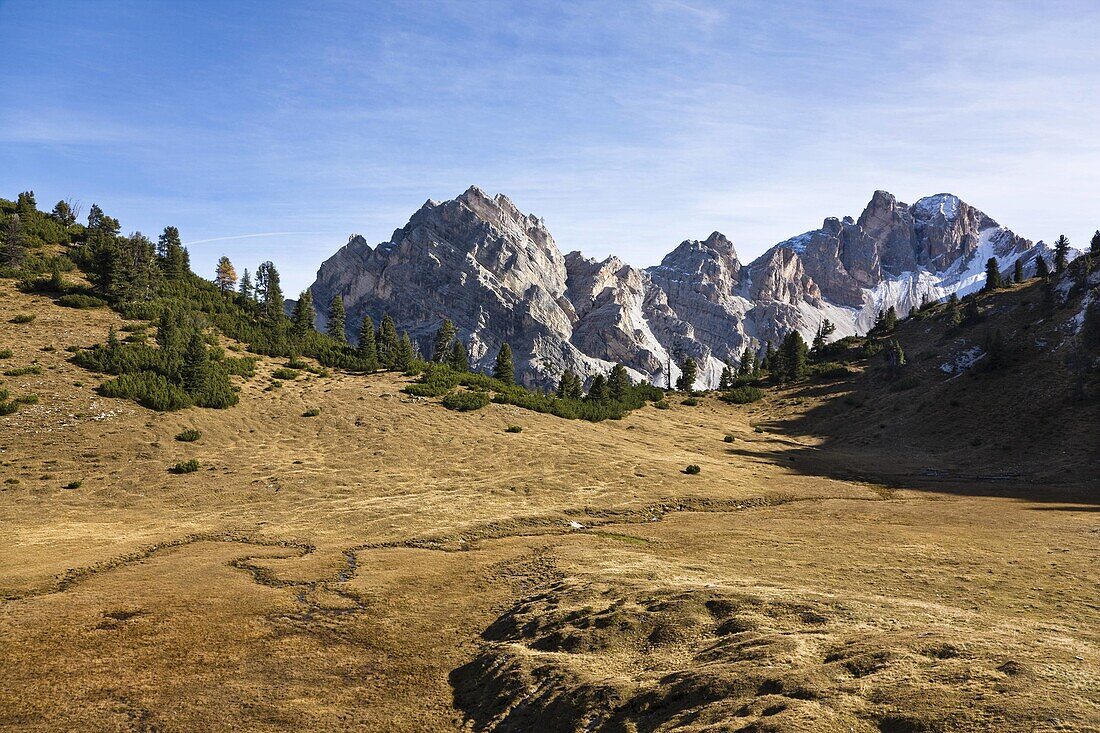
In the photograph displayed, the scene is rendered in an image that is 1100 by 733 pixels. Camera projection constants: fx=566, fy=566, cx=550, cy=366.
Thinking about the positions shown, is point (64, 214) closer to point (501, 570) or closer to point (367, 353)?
point (367, 353)

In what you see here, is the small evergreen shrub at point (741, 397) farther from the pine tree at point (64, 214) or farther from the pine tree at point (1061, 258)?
the pine tree at point (64, 214)

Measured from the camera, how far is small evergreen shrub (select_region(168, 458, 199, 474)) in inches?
1256

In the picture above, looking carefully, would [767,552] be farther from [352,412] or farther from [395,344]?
[395,344]

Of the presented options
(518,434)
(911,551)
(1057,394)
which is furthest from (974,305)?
(911,551)

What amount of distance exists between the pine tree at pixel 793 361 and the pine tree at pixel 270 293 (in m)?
77.8

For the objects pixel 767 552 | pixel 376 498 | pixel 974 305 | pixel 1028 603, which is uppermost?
pixel 974 305

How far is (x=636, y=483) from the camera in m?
34.0

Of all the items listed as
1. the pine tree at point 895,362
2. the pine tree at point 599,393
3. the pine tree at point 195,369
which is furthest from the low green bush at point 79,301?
the pine tree at point 895,362

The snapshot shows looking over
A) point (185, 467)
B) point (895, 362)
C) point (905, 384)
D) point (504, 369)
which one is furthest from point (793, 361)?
point (185, 467)

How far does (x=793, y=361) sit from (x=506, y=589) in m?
86.8

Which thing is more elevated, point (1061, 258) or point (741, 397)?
point (1061, 258)

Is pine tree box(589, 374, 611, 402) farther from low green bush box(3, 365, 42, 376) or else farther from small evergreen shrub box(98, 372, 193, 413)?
low green bush box(3, 365, 42, 376)

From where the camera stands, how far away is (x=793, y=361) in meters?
93.6

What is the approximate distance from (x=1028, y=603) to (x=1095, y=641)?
2.73m
